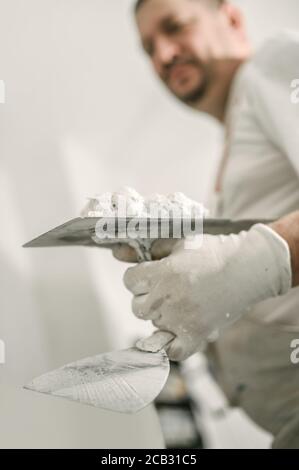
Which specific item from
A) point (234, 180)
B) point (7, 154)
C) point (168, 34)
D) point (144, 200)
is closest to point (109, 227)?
point (144, 200)

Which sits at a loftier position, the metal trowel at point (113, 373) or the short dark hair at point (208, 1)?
the short dark hair at point (208, 1)

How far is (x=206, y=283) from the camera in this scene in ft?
2.25

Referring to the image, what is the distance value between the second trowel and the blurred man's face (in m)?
0.88

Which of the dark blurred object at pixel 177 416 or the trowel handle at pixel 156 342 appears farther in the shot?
the dark blurred object at pixel 177 416

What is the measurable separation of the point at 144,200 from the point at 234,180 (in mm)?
382

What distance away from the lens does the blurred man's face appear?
126 cm

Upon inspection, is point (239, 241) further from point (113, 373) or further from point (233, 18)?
point (233, 18)

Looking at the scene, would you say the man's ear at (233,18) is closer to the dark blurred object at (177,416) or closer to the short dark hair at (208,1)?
the short dark hair at (208,1)

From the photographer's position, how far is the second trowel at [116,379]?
582mm

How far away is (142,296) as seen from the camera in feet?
2.35
